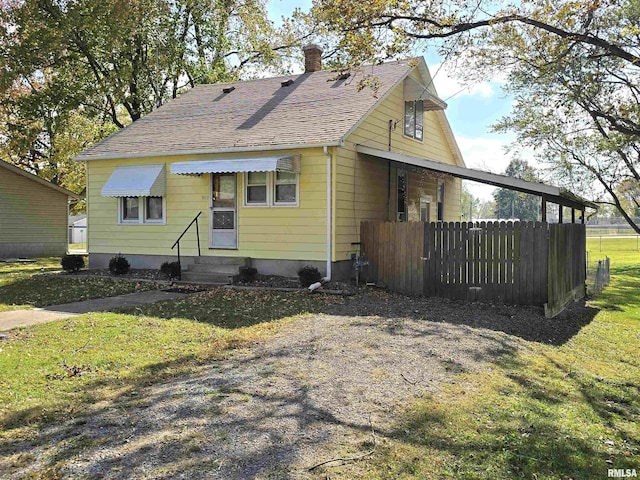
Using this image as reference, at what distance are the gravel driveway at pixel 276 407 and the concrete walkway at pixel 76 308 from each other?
3.90 m

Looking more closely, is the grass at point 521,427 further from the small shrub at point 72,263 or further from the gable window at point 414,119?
the small shrub at point 72,263

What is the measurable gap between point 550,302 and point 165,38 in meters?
21.1

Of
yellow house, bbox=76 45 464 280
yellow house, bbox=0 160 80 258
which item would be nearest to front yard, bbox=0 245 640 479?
yellow house, bbox=76 45 464 280

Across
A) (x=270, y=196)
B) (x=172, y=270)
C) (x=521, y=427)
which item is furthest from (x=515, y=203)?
(x=521, y=427)

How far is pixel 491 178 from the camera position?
11586 millimetres

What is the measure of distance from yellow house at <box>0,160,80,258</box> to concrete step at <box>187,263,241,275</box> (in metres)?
12.6

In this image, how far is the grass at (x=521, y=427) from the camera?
3572 millimetres

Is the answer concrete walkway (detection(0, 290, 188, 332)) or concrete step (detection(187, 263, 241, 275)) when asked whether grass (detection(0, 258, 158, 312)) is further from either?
concrete step (detection(187, 263, 241, 275))

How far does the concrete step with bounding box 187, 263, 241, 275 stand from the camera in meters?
13.1

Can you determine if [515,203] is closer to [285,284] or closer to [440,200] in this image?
[440,200]

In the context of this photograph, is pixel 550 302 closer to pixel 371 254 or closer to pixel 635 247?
pixel 371 254

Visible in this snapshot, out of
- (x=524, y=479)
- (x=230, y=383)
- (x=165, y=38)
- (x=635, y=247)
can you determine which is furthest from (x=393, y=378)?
(x=635, y=247)

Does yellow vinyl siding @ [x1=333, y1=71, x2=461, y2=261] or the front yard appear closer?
the front yard

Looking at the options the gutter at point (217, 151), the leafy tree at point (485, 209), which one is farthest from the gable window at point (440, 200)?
the leafy tree at point (485, 209)
